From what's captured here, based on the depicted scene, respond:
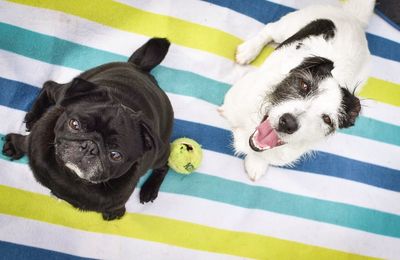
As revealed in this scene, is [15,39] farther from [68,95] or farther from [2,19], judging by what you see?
[68,95]

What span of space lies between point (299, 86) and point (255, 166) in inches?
37.2

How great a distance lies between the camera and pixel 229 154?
11.4 feet

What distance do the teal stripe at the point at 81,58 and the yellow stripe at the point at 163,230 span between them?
985 mm

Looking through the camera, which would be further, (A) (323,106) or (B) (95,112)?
(A) (323,106)

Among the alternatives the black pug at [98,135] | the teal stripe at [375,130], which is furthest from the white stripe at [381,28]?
the black pug at [98,135]

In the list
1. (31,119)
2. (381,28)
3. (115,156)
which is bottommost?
(31,119)

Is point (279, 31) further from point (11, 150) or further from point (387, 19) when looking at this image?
point (11, 150)

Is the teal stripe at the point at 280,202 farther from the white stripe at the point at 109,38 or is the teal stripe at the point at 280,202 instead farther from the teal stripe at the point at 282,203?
the white stripe at the point at 109,38

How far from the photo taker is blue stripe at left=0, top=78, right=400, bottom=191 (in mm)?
3066

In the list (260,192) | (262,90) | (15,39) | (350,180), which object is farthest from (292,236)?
(15,39)

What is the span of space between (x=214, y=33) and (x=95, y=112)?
1.84 metres

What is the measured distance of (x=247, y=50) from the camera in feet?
11.6

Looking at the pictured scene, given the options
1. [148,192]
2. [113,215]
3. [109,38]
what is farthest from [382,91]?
[113,215]

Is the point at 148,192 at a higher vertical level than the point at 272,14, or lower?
lower
